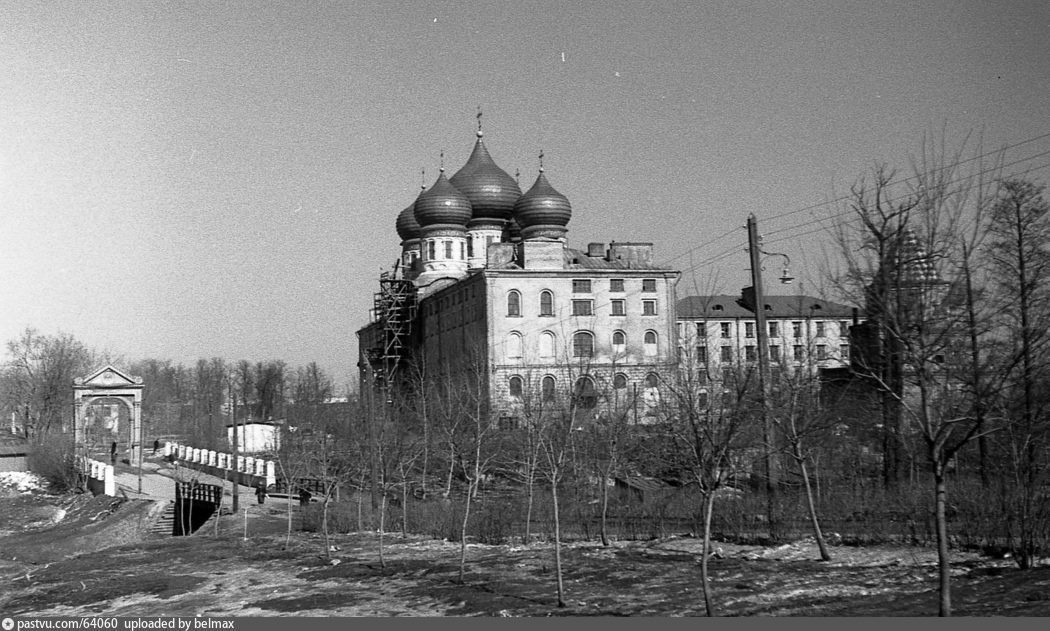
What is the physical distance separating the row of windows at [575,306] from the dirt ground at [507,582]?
1437 inches

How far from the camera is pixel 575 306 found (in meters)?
63.8

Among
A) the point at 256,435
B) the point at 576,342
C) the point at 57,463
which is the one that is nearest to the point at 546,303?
the point at 576,342

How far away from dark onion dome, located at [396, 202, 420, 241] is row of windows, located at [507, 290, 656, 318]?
24866 mm

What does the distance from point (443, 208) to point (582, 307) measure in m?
18.2

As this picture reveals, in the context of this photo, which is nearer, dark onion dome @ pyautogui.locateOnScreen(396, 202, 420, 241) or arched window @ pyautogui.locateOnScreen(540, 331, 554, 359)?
arched window @ pyautogui.locateOnScreen(540, 331, 554, 359)

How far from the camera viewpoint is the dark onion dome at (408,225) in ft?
283

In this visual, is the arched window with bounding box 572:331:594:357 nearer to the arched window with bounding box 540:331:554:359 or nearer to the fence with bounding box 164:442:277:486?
the arched window with bounding box 540:331:554:359

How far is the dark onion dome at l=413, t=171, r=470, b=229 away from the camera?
253 ft

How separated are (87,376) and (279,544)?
33.3 m

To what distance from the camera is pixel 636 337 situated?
63875 millimetres

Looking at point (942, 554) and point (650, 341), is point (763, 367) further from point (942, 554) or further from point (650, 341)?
point (650, 341)

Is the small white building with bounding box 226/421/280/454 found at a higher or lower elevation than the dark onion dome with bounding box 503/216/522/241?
lower

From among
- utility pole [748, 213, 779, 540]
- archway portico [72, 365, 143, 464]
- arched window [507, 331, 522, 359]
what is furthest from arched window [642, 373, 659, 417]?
archway portico [72, 365, 143, 464]

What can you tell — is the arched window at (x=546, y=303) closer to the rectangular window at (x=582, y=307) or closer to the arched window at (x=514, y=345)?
the rectangular window at (x=582, y=307)
